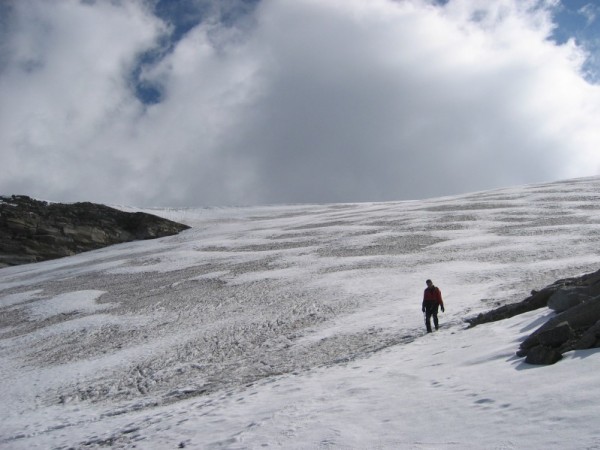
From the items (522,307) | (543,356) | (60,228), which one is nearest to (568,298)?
(522,307)

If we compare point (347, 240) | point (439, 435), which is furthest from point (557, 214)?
point (439, 435)

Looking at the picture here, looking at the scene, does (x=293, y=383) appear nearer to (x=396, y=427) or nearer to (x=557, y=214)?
(x=396, y=427)

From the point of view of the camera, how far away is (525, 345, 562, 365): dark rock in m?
9.55

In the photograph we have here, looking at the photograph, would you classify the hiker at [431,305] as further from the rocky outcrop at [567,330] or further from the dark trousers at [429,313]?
the rocky outcrop at [567,330]

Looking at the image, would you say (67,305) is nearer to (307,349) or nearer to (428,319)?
(307,349)

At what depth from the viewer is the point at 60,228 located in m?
66.1

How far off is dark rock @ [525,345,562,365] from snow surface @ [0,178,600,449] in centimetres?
29

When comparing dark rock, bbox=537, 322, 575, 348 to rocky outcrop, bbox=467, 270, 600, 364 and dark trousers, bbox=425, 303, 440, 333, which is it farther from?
dark trousers, bbox=425, 303, 440, 333

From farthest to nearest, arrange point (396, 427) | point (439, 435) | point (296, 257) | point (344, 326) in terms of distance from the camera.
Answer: point (296, 257), point (344, 326), point (396, 427), point (439, 435)

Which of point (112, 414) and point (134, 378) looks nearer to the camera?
point (112, 414)

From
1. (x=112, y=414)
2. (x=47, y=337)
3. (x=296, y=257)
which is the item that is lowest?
(x=112, y=414)

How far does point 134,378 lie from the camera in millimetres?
16875

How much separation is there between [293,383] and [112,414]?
4969mm

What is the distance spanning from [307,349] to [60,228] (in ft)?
190
